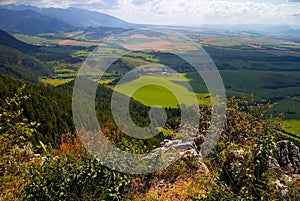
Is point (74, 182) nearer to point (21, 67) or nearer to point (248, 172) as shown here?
point (248, 172)

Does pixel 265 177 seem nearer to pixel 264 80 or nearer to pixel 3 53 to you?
A: pixel 264 80

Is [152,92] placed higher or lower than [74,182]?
lower

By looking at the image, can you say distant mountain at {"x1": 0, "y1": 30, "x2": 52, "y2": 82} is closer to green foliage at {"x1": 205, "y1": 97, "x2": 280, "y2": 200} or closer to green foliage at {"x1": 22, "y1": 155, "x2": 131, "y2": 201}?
green foliage at {"x1": 22, "y1": 155, "x2": 131, "y2": 201}

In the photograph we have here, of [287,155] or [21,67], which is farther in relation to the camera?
[21,67]

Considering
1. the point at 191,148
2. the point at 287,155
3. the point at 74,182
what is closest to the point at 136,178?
the point at 74,182

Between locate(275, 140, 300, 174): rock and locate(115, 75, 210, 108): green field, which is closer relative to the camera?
locate(275, 140, 300, 174): rock

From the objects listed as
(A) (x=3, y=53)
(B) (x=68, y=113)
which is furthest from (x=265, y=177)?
(A) (x=3, y=53)

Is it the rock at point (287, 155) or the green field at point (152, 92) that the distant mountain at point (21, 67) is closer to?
the green field at point (152, 92)

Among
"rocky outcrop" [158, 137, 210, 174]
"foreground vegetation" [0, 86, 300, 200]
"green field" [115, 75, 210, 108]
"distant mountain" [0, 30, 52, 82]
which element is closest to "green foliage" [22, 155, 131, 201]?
"foreground vegetation" [0, 86, 300, 200]

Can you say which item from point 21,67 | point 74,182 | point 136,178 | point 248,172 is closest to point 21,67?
point 21,67

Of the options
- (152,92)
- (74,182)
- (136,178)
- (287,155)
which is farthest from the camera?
(152,92)

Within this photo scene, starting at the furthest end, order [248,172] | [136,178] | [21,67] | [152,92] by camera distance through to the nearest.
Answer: [21,67], [152,92], [136,178], [248,172]

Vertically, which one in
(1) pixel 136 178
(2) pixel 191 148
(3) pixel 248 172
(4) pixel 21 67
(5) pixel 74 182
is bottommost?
(4) pixel 21 67

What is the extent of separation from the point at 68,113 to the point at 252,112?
5599 centimetres
